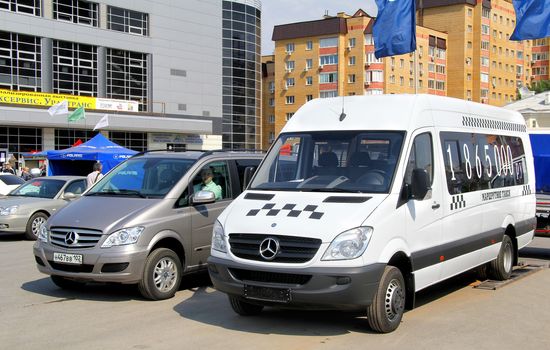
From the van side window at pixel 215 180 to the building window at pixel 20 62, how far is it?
125ft

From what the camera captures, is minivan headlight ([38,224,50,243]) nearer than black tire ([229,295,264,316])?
No

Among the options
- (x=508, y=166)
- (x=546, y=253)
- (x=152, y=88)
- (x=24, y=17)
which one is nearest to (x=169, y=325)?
(x=508, y=166)

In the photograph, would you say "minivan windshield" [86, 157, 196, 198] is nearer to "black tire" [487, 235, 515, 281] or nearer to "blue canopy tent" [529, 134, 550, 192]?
"black tire" [487, 235, 515, 281]

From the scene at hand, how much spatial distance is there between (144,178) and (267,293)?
3.46 m

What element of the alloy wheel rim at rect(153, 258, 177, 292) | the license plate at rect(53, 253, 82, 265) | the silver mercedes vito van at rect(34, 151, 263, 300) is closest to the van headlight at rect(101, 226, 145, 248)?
the silver mercedes vito van at rect(34, 151, 263, 300)

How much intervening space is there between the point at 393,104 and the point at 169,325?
3512mm

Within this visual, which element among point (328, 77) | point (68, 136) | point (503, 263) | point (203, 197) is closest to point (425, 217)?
point (203, 197)

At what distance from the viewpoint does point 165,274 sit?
830 cm

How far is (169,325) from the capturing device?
6.87 metres

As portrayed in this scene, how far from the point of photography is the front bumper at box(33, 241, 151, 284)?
7.77 m

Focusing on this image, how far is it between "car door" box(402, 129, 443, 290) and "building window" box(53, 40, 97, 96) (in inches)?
1682

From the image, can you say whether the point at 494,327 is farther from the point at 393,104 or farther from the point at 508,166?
the point at 508,166

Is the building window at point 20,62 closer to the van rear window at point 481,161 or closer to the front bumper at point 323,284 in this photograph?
the van rear window at point 481,161

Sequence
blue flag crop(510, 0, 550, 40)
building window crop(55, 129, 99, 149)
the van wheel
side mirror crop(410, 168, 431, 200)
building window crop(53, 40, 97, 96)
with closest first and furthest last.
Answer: side mirror crop(410, 168, 431, 200) < the van wheel < blue flag crop(510, 0, 550, 40) < building window crop(55, 129, 99, 149) < building window crop(53, 40, 97, 96)
